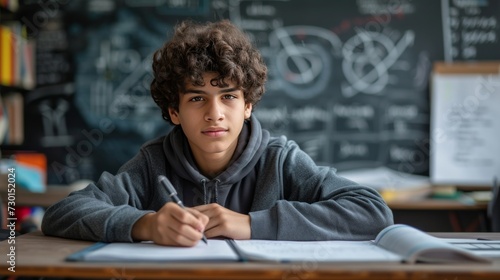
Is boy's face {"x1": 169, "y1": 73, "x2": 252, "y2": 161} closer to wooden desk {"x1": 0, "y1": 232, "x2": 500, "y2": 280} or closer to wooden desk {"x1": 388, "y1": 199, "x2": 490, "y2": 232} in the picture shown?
wooden desk {"x1": 0, "y1": 232, "x2": 500, "y2": 280}

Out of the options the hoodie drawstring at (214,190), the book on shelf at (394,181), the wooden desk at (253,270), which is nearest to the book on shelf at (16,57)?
the book on shelf at (394,181)

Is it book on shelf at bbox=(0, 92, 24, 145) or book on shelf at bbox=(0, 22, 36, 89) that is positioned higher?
book on shelf at bbox=(0, 22, 36, 89)

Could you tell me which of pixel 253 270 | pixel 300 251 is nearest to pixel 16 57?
pixel 300 251

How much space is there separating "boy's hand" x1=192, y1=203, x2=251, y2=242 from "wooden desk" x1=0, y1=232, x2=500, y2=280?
0.97ft

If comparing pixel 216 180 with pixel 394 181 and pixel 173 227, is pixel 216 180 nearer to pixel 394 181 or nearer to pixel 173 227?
pixel 173 227

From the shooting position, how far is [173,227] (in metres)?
1.22

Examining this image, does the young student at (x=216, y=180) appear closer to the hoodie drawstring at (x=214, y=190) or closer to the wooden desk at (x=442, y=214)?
the hoodie drawstring at (x=214, y=190)

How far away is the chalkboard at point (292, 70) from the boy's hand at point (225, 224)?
2767 millimetres

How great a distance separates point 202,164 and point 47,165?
9.14 ft

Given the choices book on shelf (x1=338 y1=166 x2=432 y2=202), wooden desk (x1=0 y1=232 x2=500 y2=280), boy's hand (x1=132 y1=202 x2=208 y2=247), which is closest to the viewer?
wooden desk (x1=0 y1=232 x2=500 y2=280)

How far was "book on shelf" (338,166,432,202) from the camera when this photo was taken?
150 inches

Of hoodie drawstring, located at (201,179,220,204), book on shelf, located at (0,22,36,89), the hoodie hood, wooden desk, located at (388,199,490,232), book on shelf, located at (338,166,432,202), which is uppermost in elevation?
book on shelf, located at (0,22,36,89)

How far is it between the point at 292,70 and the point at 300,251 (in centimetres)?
307

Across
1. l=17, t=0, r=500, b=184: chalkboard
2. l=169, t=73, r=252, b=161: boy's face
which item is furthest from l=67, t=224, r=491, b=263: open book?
l=17, t=0, r=500, b=184: chalkboard
